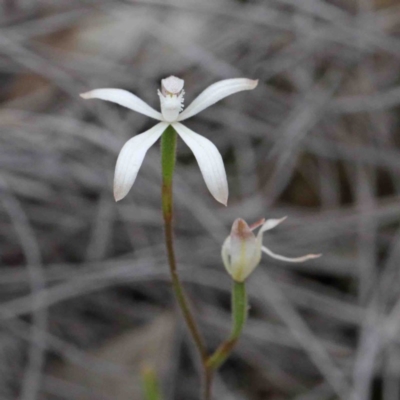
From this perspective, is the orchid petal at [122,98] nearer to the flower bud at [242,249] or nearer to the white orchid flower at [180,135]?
the white orchid flower at [180,135]

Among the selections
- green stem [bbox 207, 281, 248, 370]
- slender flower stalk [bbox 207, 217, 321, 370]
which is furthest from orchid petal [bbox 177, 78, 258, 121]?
green stem [bbox 207, 281, 248, 370]

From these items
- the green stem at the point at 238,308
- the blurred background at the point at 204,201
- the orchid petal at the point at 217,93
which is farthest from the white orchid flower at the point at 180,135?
the blurred background at the point at 204,201

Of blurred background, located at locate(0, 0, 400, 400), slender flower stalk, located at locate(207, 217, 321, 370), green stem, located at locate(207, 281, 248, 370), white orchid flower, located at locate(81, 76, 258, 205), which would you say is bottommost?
green stem, located at locate(207, 281, 248, 370)

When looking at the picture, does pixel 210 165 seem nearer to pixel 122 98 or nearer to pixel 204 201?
pixel 122 98

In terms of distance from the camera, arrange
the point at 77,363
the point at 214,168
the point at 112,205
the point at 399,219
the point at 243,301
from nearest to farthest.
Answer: the point at 214,168 → the point at 243,301 → the point at 77,363 → the point at 112,205 → the point at 399,219

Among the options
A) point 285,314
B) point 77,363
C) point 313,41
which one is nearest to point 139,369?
point 77,363

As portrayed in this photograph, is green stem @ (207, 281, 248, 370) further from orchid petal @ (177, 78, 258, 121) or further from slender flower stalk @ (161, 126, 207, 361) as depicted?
orchid petal @ (177, 78, 258, 121)

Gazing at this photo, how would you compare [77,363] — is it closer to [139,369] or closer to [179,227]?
[139,369]
